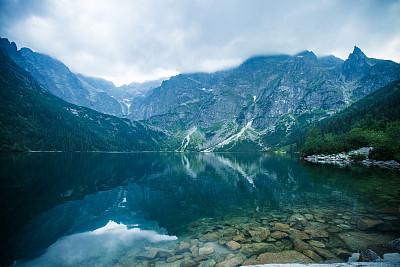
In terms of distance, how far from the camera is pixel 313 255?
10.9m

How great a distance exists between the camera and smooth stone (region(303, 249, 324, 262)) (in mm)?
10516

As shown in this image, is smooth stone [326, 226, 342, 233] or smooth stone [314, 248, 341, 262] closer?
smooth stone [314, 248, 341, 262]

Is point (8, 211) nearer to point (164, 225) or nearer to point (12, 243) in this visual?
point (12, 243)

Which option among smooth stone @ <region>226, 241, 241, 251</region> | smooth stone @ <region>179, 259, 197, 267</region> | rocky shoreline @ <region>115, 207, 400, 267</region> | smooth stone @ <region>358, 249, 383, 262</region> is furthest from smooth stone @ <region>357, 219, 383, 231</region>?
smooth stone @ <region>179, 259, 197, 267</region>

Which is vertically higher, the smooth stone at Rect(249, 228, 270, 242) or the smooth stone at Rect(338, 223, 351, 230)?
the smooth stone at Rect(338, 223, 351, 230)

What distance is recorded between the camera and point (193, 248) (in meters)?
12.9

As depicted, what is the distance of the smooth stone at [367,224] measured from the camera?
14.6 metres

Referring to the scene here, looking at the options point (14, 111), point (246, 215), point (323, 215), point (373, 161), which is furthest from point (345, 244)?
point (14, 111)

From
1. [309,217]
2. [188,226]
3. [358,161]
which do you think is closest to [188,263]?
[188,226]

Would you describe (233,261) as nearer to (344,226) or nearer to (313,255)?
(313,255)

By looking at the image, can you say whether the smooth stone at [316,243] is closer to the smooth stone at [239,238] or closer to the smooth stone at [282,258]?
the smooth stone at [282,258]

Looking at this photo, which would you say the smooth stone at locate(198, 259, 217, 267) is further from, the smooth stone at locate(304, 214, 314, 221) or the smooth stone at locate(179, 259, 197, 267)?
the smooth stone at locate(304, 214, 314, 221)

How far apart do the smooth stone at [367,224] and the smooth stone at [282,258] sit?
767cm

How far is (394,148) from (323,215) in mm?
59629
